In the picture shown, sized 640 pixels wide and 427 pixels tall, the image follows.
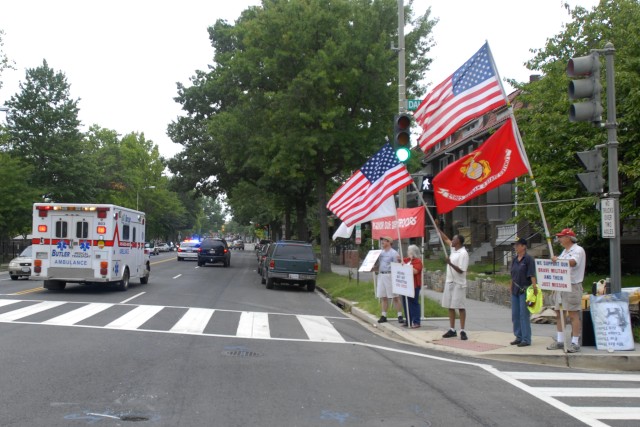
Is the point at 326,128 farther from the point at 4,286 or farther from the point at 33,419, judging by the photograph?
the point at 33,419

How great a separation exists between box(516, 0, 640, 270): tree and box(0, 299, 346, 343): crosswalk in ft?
24.8

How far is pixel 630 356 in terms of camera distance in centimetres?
884

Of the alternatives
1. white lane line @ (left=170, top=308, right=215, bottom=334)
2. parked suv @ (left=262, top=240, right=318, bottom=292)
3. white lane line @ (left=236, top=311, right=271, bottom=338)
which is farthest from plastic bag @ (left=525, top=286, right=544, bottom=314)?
parked suv @ (left=262, top=240, right=318, bottom=292)

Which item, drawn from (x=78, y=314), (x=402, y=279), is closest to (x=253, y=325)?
(x=402, y=279)

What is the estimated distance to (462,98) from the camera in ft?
36.9

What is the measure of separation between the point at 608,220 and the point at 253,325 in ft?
23.0

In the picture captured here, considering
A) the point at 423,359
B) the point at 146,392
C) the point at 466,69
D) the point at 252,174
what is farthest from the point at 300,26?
the point at 146,392

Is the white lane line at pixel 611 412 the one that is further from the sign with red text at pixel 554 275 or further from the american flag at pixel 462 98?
the american flag at pixel 462 98

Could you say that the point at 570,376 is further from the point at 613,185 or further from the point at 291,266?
the point at 291,266

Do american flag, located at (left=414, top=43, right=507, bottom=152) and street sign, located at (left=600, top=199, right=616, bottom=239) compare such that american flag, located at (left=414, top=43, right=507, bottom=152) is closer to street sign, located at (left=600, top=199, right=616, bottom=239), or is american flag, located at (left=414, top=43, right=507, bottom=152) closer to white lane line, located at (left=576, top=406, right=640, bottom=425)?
street sign, located at (left=600, top=199, right=616, bottom=239)

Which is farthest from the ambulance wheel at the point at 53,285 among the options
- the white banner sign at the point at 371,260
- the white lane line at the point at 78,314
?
the white banner sign at the point at 371,260

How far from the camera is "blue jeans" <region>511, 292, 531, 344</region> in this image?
979 cm

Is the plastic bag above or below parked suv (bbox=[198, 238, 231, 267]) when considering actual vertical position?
below

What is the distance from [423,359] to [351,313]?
7100mm
